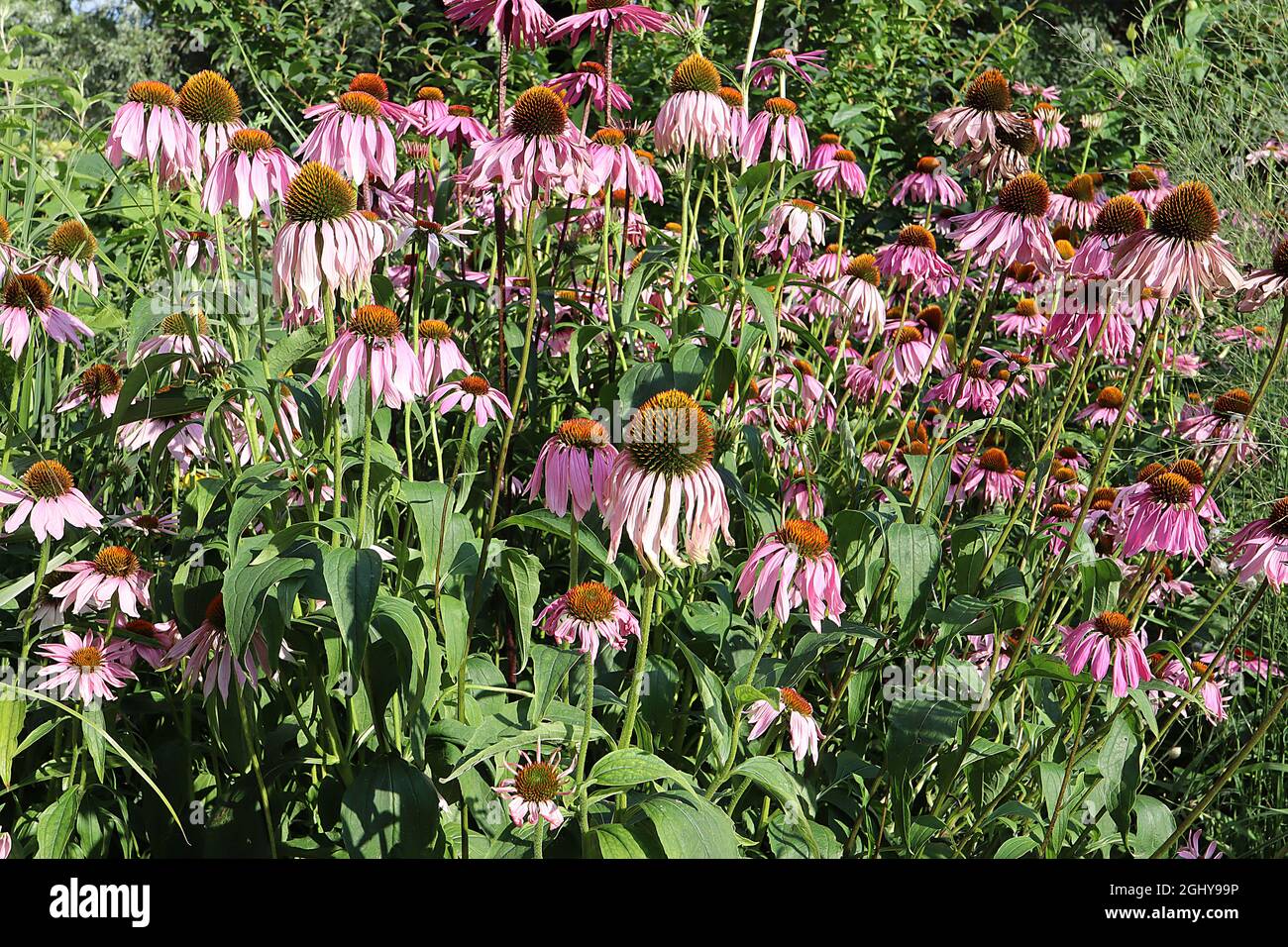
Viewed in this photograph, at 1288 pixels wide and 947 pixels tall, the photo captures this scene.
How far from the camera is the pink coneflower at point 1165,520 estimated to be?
186cm

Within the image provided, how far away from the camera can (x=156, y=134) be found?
5.51ft

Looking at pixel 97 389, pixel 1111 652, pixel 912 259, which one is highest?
pixel 912 259

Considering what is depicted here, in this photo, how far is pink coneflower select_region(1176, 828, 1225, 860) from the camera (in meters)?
2.20

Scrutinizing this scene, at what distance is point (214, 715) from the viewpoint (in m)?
1.54

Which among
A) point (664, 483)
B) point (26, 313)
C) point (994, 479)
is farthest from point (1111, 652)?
point (26, 313)

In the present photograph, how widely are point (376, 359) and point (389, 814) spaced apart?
24.9 inches

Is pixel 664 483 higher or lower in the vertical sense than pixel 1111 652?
higher

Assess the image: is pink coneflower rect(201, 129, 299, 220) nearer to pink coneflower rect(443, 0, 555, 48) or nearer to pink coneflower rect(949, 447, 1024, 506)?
pink coneflower rect(443, 0, 555, 48)

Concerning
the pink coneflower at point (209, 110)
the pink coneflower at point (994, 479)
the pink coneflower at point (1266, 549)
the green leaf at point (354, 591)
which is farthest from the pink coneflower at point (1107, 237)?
the pink coneflower at point (209, 110)

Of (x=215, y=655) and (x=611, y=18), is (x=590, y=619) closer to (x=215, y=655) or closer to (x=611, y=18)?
(x=215, y=655)

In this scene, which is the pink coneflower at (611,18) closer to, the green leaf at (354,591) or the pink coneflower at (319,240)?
the pink coneflower at (319,240)

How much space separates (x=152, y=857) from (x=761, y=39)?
166 inches
